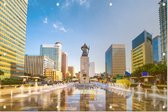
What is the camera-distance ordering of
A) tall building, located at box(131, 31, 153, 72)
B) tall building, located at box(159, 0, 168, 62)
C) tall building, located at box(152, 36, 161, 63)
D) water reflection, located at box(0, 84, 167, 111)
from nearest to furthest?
water reflection, located at box(0, 84, 167, 111), tall building, located at box(159, 0, 168, 62), tall building, located at box(152, 36, 161, 63), tall building, located at box(131, 31, 153, 72)

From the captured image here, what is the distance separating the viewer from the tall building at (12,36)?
460 ft

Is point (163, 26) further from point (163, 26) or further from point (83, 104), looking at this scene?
point (83, 104)

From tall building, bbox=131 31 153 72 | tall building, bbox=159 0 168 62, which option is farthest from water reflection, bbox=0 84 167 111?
tall building, bbox=131 31 153 72

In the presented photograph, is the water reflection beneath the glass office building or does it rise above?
beneath

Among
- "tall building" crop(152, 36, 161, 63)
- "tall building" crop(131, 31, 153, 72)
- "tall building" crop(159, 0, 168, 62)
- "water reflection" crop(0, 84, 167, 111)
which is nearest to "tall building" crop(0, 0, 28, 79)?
"tall building" crop(131, 31, 153, 72)

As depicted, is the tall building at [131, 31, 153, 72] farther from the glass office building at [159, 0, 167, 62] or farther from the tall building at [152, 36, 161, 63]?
the glass office building at [159, 0, 167, 62]

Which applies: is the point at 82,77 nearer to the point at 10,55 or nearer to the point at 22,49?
the point at 10,55

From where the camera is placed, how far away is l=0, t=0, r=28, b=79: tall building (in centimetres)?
14025

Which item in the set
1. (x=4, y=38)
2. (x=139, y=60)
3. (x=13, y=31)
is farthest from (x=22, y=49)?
(x=139, y=60)

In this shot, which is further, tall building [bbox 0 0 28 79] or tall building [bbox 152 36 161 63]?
tall building [bbox 152 36 161 63]

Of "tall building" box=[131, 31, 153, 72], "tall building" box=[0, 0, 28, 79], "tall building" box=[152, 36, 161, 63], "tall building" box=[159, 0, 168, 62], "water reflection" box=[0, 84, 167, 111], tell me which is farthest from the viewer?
"tall building" box=[131, 31, 153, 72]

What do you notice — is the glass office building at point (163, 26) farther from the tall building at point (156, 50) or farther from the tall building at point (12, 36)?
the tall building at point (12, 36)

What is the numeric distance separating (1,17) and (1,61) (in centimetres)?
2400

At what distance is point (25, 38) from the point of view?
187250mm
